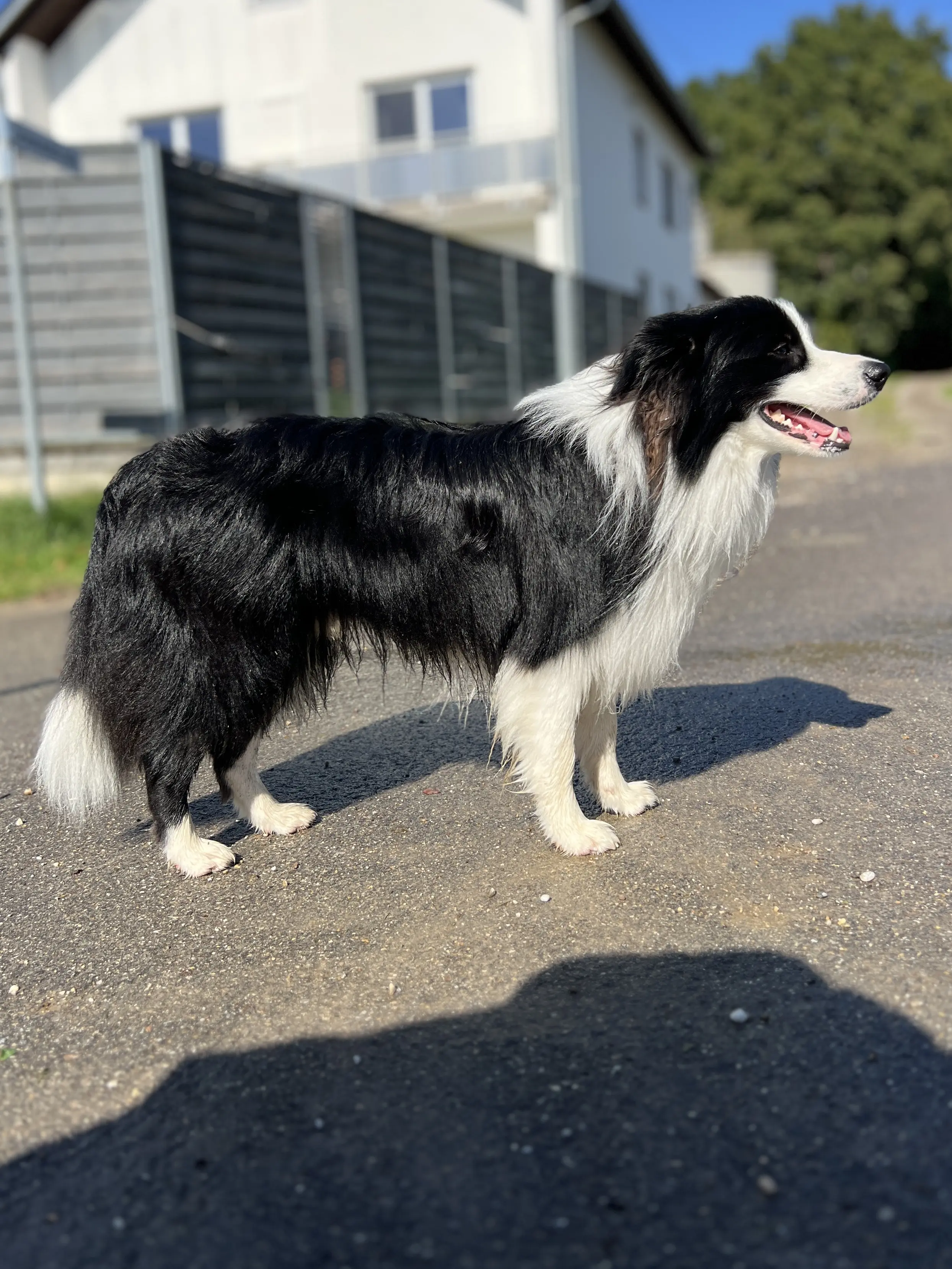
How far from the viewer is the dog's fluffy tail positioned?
3.54 m

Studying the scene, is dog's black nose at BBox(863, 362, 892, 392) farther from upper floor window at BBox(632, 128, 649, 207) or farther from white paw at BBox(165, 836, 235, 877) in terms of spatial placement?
upper floor window at BBox(632, 128, 649, 207)

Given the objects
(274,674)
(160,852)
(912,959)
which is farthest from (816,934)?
(160,852)

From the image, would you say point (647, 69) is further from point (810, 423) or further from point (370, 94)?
point (810, 423)

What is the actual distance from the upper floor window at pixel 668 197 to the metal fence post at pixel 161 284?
22789 millimetres

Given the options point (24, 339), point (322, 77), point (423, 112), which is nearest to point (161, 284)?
point (24, 339)

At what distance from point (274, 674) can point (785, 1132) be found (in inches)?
79.6

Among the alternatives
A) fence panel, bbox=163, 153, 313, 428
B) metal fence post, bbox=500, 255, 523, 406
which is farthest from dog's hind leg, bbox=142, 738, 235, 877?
metal fence post, bbox=500, 255, 523, 406

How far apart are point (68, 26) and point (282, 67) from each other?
4.52 meters

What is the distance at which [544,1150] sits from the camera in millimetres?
2162

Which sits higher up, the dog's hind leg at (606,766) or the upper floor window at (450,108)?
the upper floor window at (450,108)

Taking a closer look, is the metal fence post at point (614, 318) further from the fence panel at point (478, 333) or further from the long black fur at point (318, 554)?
the long black fur at point (318, 554)

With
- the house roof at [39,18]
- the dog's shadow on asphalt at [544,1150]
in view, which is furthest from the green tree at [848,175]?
the dog's shadow on asphalt at [544,1150]

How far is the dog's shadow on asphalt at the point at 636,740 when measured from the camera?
4254 millimetres

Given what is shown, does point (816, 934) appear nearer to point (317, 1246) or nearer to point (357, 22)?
point (317, 1246)
